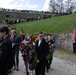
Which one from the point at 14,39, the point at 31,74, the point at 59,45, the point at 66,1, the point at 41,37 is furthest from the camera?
the point at 66,1

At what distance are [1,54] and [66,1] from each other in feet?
279

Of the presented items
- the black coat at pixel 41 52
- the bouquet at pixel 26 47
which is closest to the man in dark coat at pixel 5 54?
the black coat at pixel 41 52

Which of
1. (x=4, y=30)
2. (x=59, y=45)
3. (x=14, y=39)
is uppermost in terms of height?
(x=4, y=30)

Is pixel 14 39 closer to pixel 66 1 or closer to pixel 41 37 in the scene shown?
pixel 41 37

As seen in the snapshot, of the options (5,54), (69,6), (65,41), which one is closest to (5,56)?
(5,54)

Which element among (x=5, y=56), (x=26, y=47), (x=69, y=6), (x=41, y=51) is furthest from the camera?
(x=69, y=6)

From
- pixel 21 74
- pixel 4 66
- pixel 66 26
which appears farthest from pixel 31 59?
pixel 66 26

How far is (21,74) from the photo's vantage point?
13656mm

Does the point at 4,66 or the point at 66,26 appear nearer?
the point at 4,66

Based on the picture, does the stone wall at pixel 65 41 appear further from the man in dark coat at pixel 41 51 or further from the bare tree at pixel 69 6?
the bare tree at pixel 69 6

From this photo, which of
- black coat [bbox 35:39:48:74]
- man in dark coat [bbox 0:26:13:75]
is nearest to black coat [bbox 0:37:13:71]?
man in dark coat [bbox 0:26:13:75]

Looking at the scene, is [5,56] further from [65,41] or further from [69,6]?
[69,6]

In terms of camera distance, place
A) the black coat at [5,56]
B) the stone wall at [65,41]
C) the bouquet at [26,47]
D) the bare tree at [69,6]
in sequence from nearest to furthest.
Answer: the black coat at [5,56], the bouquet at [26,47], the stone wall at [65,41], the bare tree at [69,6]

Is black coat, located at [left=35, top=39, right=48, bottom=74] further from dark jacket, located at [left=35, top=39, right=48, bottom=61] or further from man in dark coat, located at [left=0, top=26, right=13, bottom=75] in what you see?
man in dark coat, located at [left=0, top=26, right=13, bottom=75]
